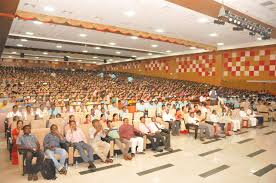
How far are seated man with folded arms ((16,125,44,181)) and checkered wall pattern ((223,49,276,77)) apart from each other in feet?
39.1

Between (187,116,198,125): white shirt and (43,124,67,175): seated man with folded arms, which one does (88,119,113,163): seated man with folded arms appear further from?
(187,116,198,125): white shirt

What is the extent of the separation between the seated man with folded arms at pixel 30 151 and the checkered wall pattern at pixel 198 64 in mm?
12566

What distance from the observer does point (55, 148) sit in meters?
4.39

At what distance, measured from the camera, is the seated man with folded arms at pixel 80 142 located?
15.1 ft

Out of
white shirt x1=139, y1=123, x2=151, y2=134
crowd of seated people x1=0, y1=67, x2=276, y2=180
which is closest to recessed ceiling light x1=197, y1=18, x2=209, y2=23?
crowd of seated people x1=0, y1=67, x2=276, y2=180

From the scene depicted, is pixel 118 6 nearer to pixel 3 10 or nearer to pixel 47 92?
pixel 3 10

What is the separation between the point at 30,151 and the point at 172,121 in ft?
15.0

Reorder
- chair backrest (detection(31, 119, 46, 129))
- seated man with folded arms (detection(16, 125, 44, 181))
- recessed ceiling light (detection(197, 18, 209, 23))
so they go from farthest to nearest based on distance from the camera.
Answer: recessed ceiling light (detection(197, 18, 209, 23)), chair backrest (detection(31, 119, 46, 129)), seated man with folded arms (detection(16, 125, 44, 181))

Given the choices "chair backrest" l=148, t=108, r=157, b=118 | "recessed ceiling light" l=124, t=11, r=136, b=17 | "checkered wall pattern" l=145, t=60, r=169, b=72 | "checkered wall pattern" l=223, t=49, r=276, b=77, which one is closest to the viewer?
"recessed ceiling light" l=124, t=11, r=136, b=17

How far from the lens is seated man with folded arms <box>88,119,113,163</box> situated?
486cm

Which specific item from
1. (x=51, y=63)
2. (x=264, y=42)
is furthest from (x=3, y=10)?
(x=51, y=63)

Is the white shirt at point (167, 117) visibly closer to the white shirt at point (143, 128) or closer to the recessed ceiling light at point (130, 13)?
the white shirt at point (143, 128)

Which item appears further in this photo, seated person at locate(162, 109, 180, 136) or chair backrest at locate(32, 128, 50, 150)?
seated person at locate(162, 109, 180, 136)

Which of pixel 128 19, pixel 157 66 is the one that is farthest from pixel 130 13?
pixel 157 66
